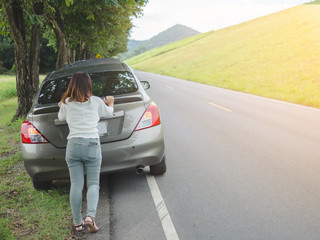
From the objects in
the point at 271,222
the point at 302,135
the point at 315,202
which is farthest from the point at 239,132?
the point at 271,222

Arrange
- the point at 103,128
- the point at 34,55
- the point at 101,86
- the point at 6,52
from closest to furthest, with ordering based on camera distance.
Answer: the point at 103,128 → the point at 101,86 → the point at 34,55 → the point at 6,52

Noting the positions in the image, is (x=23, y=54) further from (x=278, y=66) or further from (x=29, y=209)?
(x=278, y=66)

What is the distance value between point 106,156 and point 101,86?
1140 millimetres

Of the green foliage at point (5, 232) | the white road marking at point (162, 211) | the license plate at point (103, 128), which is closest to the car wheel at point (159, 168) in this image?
the white road marking at point (162, 211)

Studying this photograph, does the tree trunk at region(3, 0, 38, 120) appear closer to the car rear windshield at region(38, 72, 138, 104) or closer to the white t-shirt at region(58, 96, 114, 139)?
the car rear windshield at region(38, 72, 138, 104)

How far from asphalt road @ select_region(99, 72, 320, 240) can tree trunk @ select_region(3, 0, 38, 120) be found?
16.7 ft

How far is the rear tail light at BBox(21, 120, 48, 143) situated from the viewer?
13.0 ft

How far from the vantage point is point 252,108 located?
11469 mm

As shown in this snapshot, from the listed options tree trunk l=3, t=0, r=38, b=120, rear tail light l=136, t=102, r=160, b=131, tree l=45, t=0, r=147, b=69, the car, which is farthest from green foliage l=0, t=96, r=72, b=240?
tree l=45, t=0, r=147, b=69

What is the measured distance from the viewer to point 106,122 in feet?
13.0

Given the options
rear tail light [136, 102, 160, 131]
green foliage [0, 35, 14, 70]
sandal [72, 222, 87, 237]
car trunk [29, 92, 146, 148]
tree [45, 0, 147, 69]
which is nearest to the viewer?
sandal [72, 222, 87, 237]

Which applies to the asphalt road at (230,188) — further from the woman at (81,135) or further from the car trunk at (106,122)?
the car trunk at (106,122)

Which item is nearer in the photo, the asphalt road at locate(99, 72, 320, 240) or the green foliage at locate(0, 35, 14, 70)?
the asphalt road at locate(99, 72, 320, 240)

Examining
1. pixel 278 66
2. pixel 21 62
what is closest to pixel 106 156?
pixel 21 62
